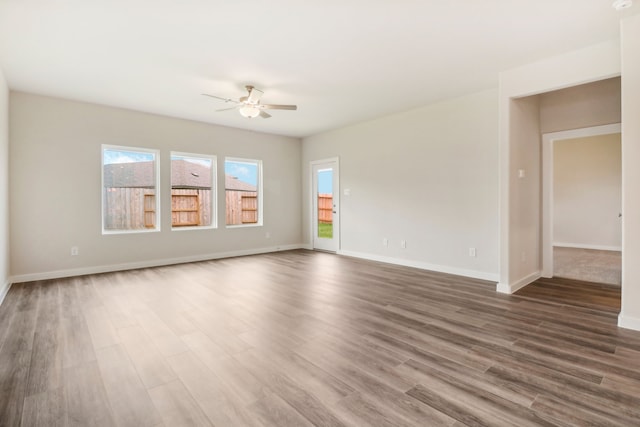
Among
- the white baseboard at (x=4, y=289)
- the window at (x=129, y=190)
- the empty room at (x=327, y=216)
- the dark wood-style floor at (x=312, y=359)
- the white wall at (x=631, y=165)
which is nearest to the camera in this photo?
the dark wood-style floor at (x=312, y=359)

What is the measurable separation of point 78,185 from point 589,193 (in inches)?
400

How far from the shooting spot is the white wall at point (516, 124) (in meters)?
3.24

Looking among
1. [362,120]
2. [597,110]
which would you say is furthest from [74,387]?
[597,110]

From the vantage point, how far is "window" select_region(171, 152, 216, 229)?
5.98 metres

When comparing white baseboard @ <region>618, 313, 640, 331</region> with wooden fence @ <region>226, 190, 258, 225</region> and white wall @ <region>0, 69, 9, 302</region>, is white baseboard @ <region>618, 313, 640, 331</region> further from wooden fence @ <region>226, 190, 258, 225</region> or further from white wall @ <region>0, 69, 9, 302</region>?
white wall @ <region>0, 69, 9, 302</region>

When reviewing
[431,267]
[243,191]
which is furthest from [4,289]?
Result: [431,267]

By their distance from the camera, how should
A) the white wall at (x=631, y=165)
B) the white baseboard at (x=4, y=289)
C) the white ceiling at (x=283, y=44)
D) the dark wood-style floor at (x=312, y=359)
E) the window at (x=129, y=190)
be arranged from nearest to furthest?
the dark wood-style floor at (x=312, y=359), the white ceiling at (x=283, y=44), the white wall at (x=631, y=165), the white baseboard at (x=4, y=289), the window at (x=129, y=190)

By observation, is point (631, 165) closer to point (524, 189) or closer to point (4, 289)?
point (524, 189)

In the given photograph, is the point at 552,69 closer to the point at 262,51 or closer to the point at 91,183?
the point at 262,51

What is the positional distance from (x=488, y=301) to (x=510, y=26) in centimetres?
283

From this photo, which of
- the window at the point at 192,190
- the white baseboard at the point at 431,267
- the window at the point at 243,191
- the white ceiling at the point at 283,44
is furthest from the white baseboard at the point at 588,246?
the window at the point at 192,190

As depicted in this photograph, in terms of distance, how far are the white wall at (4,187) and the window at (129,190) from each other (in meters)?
1.15

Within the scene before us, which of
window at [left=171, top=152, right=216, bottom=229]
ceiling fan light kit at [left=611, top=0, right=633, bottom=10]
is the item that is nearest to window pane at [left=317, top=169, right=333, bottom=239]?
window at [left=171, top=152, right=216, bottom=229]

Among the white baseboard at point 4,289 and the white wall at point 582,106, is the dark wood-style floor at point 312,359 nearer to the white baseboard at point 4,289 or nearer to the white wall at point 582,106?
the white baseboard at point 4,289
